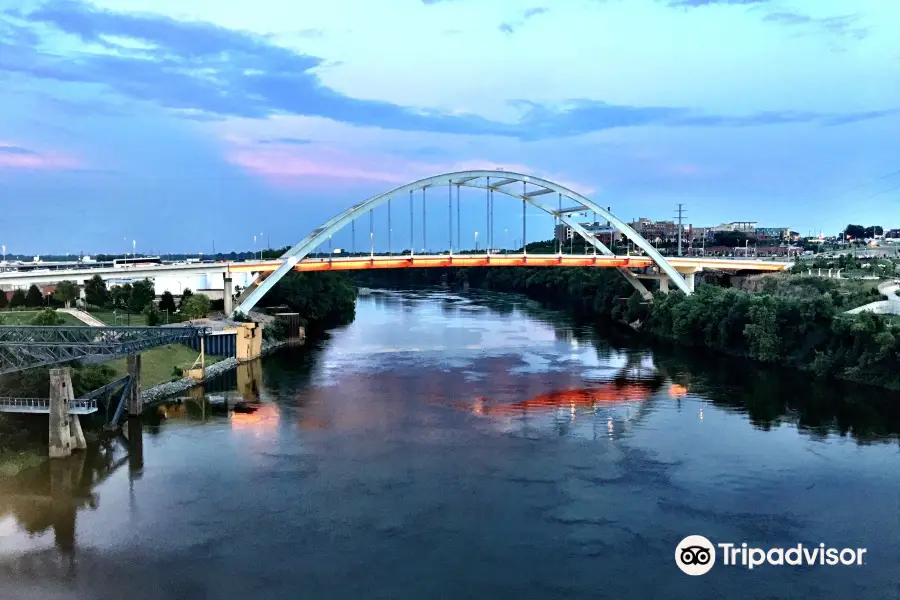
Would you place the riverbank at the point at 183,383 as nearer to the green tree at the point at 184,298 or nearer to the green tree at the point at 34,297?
the green tree at the point at 184,298

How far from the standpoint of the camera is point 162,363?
821 inches

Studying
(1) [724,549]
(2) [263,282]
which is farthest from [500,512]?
(2) [263,282]

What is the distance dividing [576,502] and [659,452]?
329 cm

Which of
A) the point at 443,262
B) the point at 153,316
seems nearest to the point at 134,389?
the point at 153,316

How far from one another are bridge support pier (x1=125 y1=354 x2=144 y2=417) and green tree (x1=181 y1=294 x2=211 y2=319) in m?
10.2

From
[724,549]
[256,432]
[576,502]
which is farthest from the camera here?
[256,432]

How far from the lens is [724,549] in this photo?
9789 millimetres

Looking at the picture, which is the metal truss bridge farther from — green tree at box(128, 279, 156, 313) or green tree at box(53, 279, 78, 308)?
green tree at box(128, 279, 156, 313)

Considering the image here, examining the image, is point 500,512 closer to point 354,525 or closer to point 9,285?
point 354,525

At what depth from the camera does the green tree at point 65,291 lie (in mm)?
25188

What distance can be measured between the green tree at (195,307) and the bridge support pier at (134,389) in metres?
10.2

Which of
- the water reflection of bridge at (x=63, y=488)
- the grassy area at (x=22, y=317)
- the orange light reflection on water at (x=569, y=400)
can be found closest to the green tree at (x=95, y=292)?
the grassy area at (x=22, y=317)

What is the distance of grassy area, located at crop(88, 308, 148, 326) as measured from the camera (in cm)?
2409

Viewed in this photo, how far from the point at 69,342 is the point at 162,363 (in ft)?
20.3
